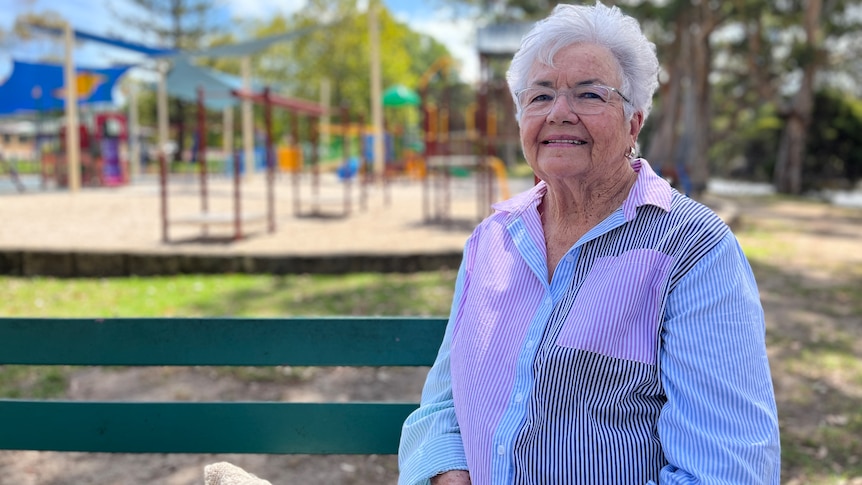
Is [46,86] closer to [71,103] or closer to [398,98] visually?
[71,103]

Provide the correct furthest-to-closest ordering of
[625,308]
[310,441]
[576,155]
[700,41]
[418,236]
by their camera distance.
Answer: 1. [700,41]
2. [418,236]
3. [310,441]
4. [576,155]
5. [625,308]

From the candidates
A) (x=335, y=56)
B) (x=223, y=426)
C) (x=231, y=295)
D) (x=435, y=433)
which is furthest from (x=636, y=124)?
(x=335, y=56)

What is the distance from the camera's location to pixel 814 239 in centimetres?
977

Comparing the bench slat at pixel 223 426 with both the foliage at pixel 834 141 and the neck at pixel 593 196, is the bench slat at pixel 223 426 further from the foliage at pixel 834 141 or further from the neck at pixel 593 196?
the foliage at pixel 834 141

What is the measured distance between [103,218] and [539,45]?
9301 mm

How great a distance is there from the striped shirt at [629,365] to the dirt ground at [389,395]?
64.3 inches

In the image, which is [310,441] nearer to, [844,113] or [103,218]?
[103,218]

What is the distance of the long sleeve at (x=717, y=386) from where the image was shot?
1355mm

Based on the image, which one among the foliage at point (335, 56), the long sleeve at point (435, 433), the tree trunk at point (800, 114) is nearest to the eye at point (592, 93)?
the long sleeve at point (435, 433)

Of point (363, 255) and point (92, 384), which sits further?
point (363, 255)

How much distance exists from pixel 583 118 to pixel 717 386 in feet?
1.98

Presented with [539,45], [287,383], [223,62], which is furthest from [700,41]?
[223,62]

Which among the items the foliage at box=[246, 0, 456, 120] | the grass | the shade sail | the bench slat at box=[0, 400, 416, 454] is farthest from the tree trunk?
the bench slat at box=[0, 400, 416, 454]

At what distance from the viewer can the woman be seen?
4.52ft
